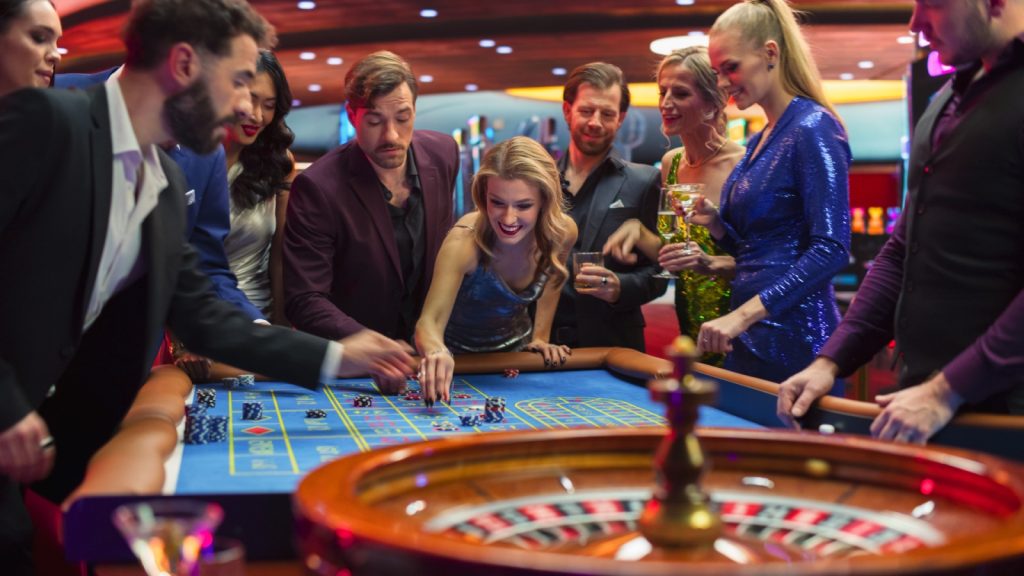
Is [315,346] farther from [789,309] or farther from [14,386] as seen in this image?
[789,309]

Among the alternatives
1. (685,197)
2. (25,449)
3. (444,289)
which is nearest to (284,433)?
(25,449)

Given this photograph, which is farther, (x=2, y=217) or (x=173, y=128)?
(x=173, y=128)

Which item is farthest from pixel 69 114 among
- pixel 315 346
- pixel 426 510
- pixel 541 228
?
pixel 541 228

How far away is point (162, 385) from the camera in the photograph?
243cm

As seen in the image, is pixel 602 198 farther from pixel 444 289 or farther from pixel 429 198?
pixel 444 289

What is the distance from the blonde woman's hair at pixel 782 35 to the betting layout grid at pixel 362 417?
35.3 inches

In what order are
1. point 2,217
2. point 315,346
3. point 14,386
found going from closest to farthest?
point 14,386 < point 2,217 < point 315,346

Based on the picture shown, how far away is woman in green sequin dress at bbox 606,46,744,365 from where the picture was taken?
125 inches

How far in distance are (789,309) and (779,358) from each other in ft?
0.46

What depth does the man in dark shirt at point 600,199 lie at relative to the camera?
12.1 ft

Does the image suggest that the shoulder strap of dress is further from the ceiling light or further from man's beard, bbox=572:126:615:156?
the ceiling light

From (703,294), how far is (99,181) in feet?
6.19

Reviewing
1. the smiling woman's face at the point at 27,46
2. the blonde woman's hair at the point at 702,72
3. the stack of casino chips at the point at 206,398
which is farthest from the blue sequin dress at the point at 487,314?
the smiling woman's face at the point at 27,46

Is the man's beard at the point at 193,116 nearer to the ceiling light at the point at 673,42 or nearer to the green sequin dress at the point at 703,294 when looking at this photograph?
the green sequin dress at the point at 703,294
